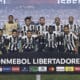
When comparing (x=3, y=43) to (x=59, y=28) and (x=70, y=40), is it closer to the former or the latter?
(x=59, y=28)

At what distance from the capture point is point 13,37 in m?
8.15

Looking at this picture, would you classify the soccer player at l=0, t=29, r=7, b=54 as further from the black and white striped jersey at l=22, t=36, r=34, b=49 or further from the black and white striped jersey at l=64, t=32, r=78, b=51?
the black and white striped jersey at l=64, t=32, r=78, b=51

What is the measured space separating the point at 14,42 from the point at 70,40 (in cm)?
146

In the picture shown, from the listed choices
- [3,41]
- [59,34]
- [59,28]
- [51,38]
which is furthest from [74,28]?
[3,41]

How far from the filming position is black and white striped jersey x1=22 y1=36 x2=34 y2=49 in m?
7.94

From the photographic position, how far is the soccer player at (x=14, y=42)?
7.88 metres

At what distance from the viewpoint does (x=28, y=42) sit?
799cm

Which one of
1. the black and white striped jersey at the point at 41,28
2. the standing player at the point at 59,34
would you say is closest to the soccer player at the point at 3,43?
the black and white striped jersey at the point at 41,28

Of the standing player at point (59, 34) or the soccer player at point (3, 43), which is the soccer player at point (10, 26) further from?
the standing player at point (59, 34)

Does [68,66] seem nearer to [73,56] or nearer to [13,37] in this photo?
[73,56]
